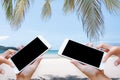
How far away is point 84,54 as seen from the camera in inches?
35.2

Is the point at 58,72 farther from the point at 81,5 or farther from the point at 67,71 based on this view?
the point at 81,5

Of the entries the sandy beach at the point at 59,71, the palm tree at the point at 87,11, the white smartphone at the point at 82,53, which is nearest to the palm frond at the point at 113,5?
the palm tree at the point at 87,11

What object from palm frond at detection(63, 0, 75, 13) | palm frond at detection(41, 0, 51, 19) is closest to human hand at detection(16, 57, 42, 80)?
palm frond at detection(63, 0, 75, 13)

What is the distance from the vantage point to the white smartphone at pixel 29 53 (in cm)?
89

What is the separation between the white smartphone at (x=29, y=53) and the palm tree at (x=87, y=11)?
1352 mm

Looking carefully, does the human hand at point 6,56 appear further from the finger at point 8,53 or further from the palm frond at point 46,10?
the palm frond at point 46,10

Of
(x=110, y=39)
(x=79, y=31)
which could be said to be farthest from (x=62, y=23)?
(x=110, y=39)

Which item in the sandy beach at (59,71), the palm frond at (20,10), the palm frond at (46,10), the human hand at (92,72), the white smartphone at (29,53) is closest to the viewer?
the human hand at (92,72)

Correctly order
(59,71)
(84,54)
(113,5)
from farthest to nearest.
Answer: (59,71), (113,5), (84,54)

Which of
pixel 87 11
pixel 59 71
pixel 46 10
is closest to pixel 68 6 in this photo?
pixel 46 10

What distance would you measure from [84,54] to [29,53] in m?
0.14

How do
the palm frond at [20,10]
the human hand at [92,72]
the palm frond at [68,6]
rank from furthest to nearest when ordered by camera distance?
the palm frond at [68,6], the palm frond at [20,10], the human hand at [92,72]

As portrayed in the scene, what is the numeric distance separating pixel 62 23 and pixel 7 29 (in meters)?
0.67

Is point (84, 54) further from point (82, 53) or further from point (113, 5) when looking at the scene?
point (113, 5)
